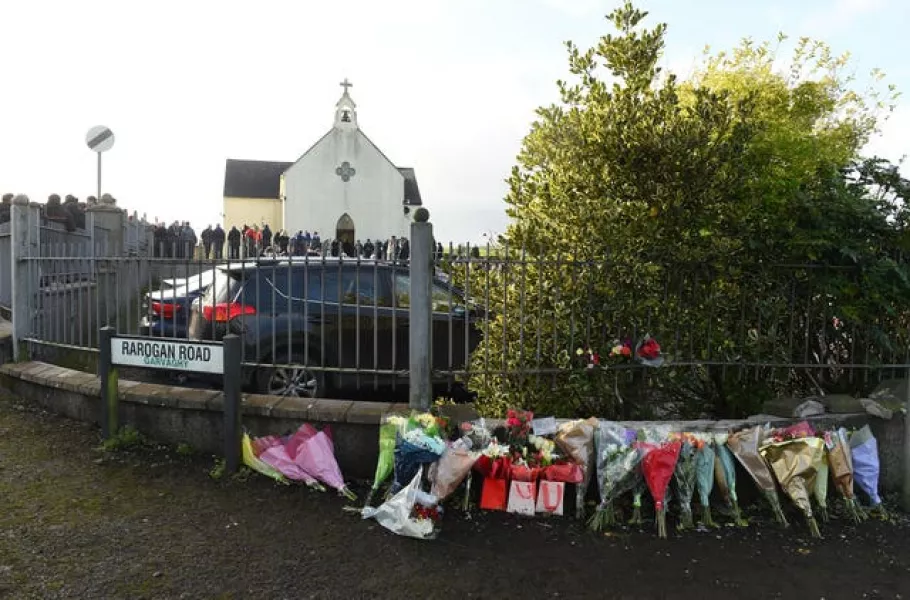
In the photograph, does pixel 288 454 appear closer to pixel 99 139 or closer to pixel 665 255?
pixel 665 255

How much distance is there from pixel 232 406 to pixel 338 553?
1517mm

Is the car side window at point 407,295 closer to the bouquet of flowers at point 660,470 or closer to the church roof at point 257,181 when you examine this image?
the bouquet of flowers at point 660,470

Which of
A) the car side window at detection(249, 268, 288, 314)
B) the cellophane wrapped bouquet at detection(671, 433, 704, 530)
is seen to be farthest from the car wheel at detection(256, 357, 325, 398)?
the cellophane wrapped bouquet at detection(671, 433, 704, 530)

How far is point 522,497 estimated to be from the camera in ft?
14.0

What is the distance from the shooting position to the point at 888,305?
504 cm

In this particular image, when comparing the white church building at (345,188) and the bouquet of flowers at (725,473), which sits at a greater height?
the white church building at (345,188)

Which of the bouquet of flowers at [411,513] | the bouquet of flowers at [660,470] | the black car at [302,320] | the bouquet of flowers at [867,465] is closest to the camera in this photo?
the bouquet of flowers at [411,513]

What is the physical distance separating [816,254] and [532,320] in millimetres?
2107

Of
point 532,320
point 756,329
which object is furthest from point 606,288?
point 756,329

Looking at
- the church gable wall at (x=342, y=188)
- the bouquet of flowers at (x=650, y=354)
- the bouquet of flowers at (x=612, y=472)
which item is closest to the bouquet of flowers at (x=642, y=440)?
the bouquet of flowers at (x=612, y=472)

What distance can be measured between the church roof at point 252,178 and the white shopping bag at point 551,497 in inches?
2415

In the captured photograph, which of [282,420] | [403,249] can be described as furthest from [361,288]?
[282,420]

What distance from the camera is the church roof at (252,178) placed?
205 ft

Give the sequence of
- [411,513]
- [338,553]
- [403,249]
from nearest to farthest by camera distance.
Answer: [338,553], [411,513], [403,249]
